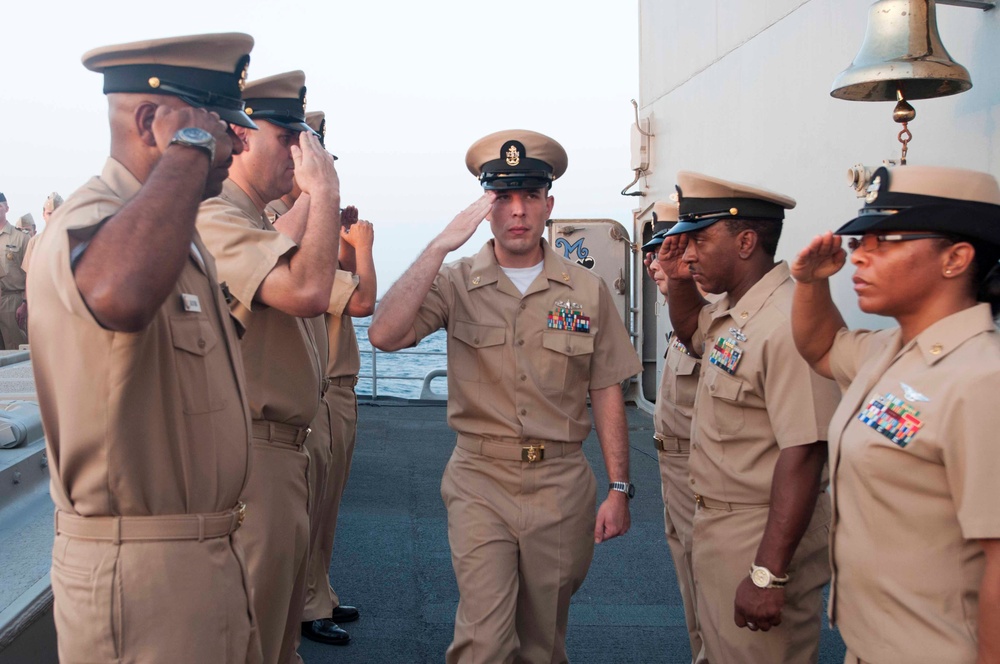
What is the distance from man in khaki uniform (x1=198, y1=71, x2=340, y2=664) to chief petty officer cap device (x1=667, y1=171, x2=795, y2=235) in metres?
1.27

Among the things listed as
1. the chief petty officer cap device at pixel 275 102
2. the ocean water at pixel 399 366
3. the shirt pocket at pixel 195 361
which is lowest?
the ocean water at pixel 399 366

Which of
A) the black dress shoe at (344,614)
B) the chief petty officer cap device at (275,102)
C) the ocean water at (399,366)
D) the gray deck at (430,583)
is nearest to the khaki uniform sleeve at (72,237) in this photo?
the chief petty officer cap device at (275,102)

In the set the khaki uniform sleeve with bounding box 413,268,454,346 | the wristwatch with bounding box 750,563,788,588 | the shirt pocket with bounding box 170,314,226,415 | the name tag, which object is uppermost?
the name tag

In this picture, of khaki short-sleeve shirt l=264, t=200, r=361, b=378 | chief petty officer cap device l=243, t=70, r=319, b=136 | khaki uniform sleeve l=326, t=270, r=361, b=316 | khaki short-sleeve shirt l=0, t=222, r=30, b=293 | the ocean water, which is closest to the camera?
chief petty officer cap device l=243, t=70, r=319, b=136

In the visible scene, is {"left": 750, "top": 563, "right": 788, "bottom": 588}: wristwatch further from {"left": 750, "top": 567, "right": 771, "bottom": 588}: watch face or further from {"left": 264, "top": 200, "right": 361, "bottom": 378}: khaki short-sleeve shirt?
{"left": 264, "top": 200, "right": 361, "bottom": 378}: khaki short-sleeve shirt

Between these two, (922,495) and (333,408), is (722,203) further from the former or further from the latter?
(333,408)

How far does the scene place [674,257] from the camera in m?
3.78

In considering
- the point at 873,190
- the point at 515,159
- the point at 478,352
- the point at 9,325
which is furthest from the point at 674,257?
the point at 9,325

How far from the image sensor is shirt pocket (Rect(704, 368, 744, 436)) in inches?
126

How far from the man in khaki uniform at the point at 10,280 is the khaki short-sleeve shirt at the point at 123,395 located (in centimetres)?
995

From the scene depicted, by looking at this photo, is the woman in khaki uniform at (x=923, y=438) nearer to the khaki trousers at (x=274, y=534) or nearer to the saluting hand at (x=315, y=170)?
the saluting hand at (x=315, y=170)

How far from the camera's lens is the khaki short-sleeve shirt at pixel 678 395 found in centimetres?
431

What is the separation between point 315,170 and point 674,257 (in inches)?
59.1

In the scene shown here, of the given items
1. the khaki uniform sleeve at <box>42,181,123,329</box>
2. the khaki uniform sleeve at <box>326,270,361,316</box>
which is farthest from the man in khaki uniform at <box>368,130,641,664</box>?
the khaki uniform sleeve at <box>42,181,123,329</box>
